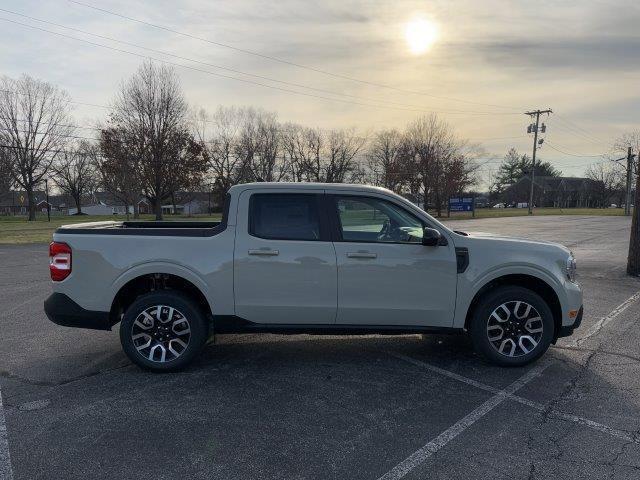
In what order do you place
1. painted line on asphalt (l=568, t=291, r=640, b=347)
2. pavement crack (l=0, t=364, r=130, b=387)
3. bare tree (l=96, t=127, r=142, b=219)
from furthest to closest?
bare tree (l=96, t=127, r=142, b=219), painted line on asphalt (l=568, t=291, r=640, b=347), pavement crack (l=0, t=364, r=130, b=387)

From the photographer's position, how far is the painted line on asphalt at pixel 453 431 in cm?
297

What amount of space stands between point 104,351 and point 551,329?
4.91 metres

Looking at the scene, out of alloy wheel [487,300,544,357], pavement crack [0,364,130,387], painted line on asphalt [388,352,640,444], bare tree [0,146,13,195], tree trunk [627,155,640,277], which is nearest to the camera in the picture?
painted line on asphalt [388,352,640,444]

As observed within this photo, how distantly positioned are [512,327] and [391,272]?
142 cm

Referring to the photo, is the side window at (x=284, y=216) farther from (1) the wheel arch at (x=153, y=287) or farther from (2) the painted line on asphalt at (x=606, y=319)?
(2) the painted line on asphalt at (x=606, y=319)

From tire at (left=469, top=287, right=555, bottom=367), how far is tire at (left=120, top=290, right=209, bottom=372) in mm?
2811

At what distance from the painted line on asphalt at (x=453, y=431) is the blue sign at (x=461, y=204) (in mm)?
45165

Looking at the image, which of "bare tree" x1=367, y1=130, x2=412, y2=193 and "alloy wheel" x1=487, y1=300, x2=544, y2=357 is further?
"bare tree" x1=367, y1=130, x2=412, y2=193

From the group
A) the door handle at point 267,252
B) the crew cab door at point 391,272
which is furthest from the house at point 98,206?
the crew cab door at point 391,272


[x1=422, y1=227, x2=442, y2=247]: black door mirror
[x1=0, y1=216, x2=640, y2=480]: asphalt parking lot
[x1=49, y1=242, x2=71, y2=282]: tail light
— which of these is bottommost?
[x1=0, y1=216, x2=640, y2=480]: asphalt parking lot

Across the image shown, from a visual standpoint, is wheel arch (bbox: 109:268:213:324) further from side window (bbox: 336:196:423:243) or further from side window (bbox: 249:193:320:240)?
side window (bbox: 336:196:423:243)

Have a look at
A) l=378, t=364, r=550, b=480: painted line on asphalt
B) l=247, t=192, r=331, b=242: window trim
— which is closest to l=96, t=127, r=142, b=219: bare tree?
l=247, t=192, r=331, b=242: window trim

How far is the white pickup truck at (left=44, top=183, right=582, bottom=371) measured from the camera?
176 inches

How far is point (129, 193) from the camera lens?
107ft
